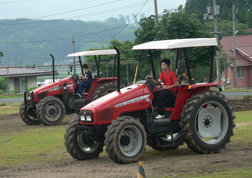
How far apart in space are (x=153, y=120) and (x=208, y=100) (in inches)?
52.0

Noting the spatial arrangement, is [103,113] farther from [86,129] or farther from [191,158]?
[191,158]

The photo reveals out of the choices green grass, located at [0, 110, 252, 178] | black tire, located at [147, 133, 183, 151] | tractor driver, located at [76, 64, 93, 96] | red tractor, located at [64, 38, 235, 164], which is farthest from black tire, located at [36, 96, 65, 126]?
black tire, located at [147, 133, 183, 151]

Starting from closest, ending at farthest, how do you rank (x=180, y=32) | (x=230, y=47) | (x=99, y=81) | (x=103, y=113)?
1. (x=103, y=113)
2. (x=99, y=81)
3. (x=180, y=32)
4. (x=230, y=47)

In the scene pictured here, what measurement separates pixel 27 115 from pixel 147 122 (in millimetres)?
9140

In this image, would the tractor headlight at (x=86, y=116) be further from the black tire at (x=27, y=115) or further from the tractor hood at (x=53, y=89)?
the black tire at (x=27, y=115)

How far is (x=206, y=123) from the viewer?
10203mm

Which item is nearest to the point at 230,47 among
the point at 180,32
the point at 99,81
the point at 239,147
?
the point at 180,32

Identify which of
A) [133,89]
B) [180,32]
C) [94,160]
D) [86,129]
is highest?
[180,32]

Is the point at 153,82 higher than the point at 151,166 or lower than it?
higher

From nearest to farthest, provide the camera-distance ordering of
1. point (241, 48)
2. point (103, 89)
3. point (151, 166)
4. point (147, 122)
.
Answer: point (151, 166) < point (147, 122) < point (103, 89) < point (241, 48)

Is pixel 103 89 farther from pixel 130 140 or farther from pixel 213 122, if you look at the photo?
pixel 130 140

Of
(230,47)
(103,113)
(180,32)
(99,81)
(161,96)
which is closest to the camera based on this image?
(103,113)

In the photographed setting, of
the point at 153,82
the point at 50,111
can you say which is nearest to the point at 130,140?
the point at 153,82

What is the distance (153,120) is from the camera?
981cm
